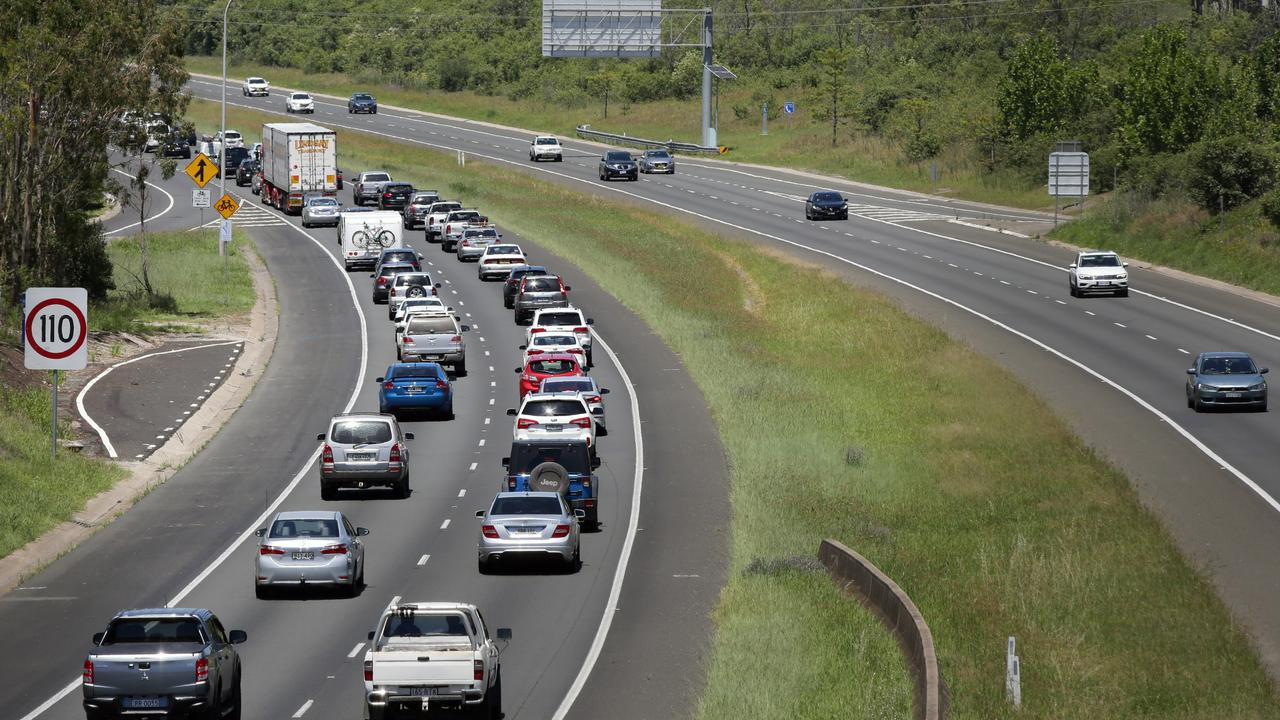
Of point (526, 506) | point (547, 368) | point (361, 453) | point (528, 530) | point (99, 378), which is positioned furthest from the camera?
point (99, 378)

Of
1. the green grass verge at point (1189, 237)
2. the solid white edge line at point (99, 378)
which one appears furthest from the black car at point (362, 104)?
the solid white edge line at point (99, 378)

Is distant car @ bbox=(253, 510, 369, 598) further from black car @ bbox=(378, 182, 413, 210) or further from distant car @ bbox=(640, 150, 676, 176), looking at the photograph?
distant car @ bbox=(640, 150, 676, 176)

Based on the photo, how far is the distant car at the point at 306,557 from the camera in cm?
2838

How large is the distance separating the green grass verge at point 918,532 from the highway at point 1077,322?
3.61 feet

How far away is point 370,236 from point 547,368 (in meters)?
29.4

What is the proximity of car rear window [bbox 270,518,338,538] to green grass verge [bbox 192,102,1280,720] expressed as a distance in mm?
6723

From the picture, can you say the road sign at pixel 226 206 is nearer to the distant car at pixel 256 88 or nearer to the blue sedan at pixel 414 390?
the blue sedan at pixel 414 390

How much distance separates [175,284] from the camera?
229 feet

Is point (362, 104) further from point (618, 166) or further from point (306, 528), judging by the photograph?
point (306, 528)

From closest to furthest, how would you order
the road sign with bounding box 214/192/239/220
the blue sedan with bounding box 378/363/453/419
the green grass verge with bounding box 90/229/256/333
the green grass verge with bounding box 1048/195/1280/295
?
1. the blue sedan with bounding box 378/363/453/419
2. the green grass verge with bounding box 90/229/256/333
3. the road sign with bounding box 214/192/239/220
4. the green grass verge with bounding box 1048/195/1280/295

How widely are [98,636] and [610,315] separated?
45.3 m

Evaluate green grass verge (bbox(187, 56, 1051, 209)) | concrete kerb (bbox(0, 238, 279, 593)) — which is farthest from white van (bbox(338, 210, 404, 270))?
green grass verge (bbox(187, 56, 1051, 209))

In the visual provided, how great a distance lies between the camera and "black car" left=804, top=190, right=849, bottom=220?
304 feet

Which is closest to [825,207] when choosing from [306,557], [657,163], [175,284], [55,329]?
[657,163]
